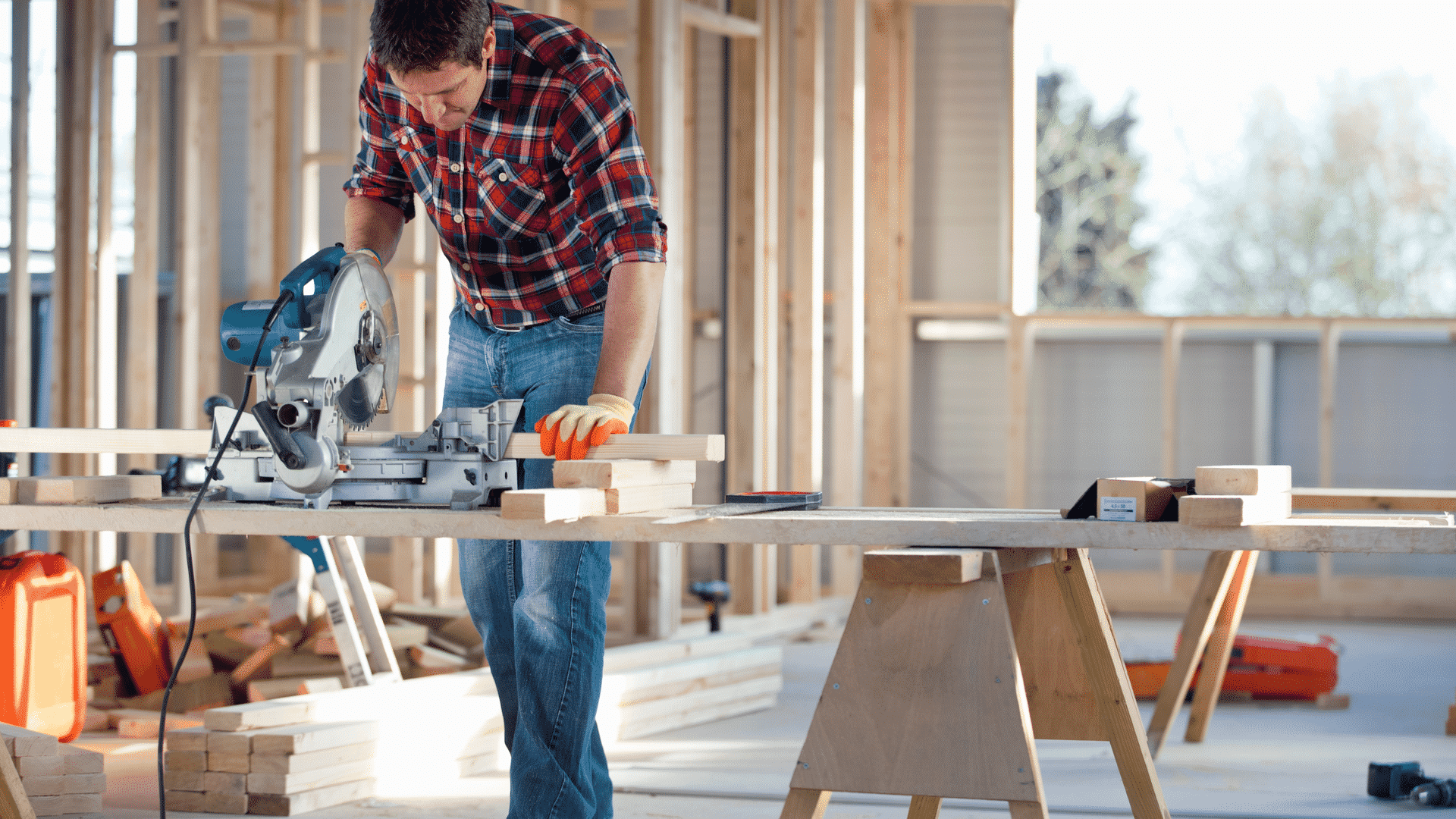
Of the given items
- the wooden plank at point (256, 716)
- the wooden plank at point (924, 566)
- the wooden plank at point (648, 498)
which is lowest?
the wooden plank at point (256, 716)

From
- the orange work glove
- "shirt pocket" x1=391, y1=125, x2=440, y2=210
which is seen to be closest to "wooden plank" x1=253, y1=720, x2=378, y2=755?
"shirt pocket" x1=391, y1=125, x2=440, y2=210

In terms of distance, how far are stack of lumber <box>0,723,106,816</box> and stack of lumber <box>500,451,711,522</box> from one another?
1600 mm

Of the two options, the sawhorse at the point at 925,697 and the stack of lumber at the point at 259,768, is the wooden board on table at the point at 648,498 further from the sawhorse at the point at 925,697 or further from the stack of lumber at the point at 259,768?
the stack of lumber at the point at 259,768

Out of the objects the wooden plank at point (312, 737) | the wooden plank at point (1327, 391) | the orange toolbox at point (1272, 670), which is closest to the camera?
the wooden plank at point (312, 737)

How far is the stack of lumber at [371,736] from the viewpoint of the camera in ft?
9.25

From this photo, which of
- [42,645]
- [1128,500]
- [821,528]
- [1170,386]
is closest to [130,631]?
[42,645]

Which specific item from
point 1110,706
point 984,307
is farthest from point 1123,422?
point 1110,706

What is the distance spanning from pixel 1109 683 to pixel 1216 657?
1.79 meters

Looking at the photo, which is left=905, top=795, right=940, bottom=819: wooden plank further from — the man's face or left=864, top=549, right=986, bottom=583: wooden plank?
the man's face

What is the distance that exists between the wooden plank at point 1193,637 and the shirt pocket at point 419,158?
206cm

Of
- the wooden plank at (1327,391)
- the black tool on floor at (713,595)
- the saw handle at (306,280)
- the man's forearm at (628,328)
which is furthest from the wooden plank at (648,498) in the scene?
the wooden plank at (1327,391)

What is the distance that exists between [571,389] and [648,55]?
10.6 ft

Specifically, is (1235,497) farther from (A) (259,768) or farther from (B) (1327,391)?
(B) (1327,391)

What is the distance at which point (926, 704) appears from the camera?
59.4 inches
